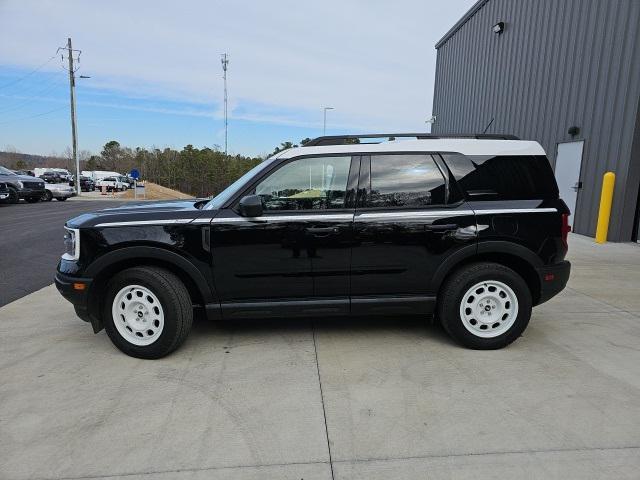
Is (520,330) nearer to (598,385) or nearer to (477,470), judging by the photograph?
(598,385)

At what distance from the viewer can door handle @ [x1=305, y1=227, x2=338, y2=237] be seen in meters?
3.76

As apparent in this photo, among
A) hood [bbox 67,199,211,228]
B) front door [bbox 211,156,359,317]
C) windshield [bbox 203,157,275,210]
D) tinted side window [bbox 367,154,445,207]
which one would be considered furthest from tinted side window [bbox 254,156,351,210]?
hood [bbox 67,199,211,228]

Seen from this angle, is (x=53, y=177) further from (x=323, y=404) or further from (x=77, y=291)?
(x=323, y=404)

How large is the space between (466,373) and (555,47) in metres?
11.0

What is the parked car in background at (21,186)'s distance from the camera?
19.2 meters

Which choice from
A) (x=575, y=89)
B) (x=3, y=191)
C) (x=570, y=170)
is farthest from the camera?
(x=3, y=191)

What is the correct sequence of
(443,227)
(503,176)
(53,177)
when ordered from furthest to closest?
(53,177) → (503,176) → (443,227)

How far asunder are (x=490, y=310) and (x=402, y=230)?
1.10m

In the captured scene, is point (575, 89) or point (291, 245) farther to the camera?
point (575, 89)

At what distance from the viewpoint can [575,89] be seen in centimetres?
1062

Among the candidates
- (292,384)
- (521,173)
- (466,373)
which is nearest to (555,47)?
(521,173)

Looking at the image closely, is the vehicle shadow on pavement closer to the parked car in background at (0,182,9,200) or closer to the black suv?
the black suv

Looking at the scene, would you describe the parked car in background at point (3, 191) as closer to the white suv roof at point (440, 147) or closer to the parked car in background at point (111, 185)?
the white suv roof at point (440, 147)

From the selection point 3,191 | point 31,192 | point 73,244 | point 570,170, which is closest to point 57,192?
point 31,192
